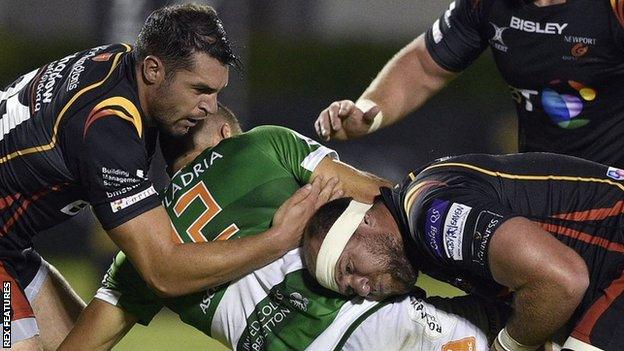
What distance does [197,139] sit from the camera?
4051mm

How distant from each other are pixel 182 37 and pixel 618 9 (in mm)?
1528

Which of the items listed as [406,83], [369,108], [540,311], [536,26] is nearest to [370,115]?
[369,108]

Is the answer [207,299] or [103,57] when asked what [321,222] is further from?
[103,57]

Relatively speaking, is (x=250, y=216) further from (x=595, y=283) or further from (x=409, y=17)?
(x=409, y=17)

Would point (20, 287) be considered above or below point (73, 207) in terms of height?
below

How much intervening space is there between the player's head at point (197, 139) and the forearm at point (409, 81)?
0.83m

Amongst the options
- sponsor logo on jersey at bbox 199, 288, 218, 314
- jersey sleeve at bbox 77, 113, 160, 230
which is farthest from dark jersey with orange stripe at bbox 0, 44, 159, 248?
sponsor logo on jersey at bbox 199, 288, 218, 314

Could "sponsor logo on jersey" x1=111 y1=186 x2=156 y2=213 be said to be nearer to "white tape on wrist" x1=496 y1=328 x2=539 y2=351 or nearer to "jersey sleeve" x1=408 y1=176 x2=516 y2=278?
"jersey sleeve" x1=408 y1=176 x2=516 y2=278

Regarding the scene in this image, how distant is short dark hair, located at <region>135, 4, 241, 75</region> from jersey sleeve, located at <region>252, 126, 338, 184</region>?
11.5 inches

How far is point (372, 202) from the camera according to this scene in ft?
12.1

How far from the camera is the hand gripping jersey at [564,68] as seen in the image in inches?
160

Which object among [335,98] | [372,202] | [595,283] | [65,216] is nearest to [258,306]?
[372,202]

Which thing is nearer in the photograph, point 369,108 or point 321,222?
point 321,222

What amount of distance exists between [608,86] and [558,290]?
1.37m
